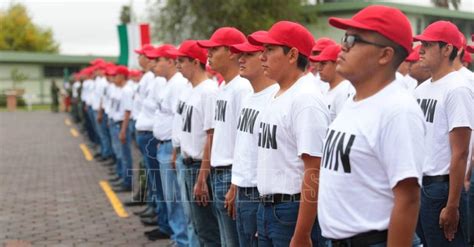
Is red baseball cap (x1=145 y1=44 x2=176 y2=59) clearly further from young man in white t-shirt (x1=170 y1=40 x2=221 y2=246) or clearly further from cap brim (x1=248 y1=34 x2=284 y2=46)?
cap brim (x1=248 y1=34 x2=284 y2=46)

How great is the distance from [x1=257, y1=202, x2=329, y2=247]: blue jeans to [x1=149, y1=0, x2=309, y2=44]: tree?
29145 mm

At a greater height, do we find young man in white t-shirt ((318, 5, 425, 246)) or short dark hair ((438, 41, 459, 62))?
short dark hair ((438, 41, 459, 62))

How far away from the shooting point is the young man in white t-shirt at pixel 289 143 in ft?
11.8

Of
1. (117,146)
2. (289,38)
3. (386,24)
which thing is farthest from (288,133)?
(117,146)

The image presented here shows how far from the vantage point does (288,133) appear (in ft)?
12.4

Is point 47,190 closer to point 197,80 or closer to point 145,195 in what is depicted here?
point 145,195

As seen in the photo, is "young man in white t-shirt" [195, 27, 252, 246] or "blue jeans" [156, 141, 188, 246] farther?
"blue jeans" [156, 141, 188, 246]

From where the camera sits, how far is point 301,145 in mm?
3617

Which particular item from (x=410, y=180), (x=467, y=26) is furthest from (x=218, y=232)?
(x=467, y=26)

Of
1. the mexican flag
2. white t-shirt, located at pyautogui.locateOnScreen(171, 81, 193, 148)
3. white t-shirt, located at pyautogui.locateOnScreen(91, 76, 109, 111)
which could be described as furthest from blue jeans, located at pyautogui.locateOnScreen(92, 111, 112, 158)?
white t-shirt, located at pyautogui.locateOnScreen(171, 81, 193, 148)

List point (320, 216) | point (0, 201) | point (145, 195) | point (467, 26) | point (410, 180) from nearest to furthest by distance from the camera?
point (410, 180) → point (320, 216) → point (145, 195) → point (0, 201) → point (467, 26)

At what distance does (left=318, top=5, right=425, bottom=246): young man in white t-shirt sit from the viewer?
2.77 meters

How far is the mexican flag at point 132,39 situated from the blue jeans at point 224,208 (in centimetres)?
841

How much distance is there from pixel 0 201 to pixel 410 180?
8.61 meters
